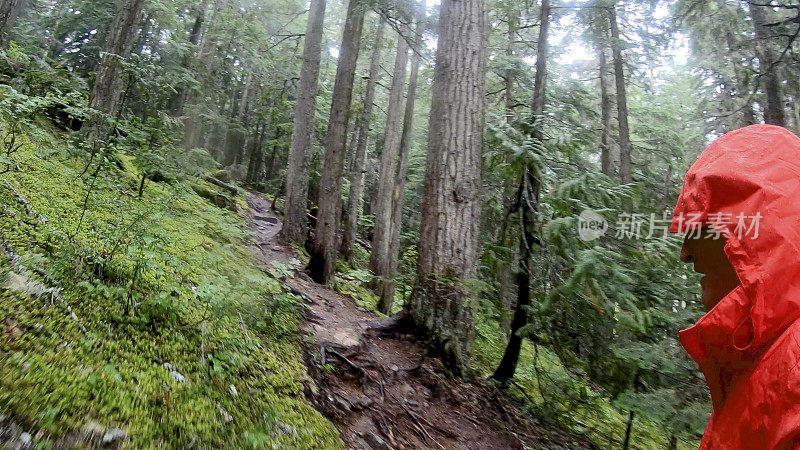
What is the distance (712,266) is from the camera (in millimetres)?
1511

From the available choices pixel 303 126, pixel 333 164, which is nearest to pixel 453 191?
pixel 333 164

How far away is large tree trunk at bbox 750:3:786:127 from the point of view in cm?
638

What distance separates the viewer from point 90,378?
189 centimetres

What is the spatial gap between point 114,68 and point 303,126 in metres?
4.31

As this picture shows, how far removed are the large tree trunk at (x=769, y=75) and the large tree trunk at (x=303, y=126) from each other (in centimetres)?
900

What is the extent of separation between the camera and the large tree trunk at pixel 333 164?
8.74 metres

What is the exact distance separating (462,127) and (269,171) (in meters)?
24.0

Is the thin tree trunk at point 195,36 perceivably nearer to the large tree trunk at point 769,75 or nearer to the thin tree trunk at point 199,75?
the thin tree trunk at point 199,75

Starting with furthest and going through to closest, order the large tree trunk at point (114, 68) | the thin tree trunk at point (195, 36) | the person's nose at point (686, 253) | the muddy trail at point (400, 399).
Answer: the thin tree trunk at point (195, 36) → the large tree trunk at point (114, 68) → the muddy trail at point (400, 399) → the person's nose at point (686, 253)

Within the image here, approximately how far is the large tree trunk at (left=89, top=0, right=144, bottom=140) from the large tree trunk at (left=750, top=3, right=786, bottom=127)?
1058cm

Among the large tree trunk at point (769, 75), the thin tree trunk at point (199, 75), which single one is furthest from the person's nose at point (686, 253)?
the thin tree trunk at point (199, 75)

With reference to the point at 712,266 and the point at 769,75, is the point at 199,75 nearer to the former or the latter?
the point at 769,75

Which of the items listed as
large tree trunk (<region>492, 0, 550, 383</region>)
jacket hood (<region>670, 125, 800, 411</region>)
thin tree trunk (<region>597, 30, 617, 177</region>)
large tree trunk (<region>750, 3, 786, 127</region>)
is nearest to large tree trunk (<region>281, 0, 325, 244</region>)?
large tree trunk (<region>492, 0, 550, 383</region>)

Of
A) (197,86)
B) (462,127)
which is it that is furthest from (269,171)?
(462,127)
